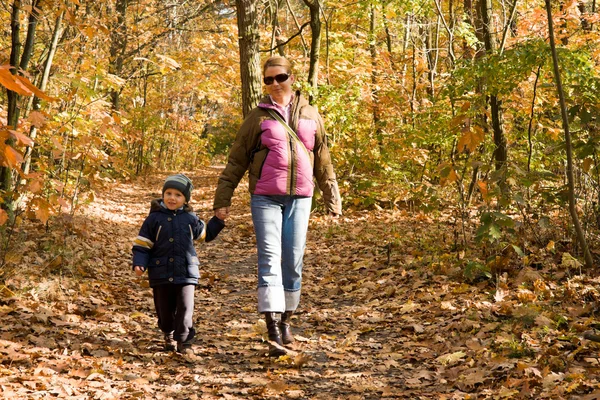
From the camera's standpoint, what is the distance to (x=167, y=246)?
4.74m

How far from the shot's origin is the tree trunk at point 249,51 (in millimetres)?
10641

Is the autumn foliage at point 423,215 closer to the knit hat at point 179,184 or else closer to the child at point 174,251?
the child at point 174,251

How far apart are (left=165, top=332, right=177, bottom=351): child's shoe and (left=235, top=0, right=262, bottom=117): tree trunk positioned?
631cm

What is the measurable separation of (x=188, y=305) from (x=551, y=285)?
134 inches

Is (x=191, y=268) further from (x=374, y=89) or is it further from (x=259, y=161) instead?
(x=374, y=89)

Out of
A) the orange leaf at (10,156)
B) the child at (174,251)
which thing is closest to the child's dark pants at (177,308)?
the child at (174,251)

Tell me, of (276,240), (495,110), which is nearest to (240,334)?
(276,240)

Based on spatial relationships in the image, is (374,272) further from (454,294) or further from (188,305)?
(188,305)

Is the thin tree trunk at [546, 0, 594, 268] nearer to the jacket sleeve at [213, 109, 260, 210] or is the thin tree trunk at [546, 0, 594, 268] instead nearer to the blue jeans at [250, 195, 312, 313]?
the blue jeans at [250, 195, 312, 313]

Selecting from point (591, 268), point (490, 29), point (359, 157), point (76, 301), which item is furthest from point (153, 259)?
point (359, 157)

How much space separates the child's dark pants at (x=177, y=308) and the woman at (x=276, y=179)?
0.60m

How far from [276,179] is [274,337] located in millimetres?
1291

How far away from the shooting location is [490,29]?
9664 mm

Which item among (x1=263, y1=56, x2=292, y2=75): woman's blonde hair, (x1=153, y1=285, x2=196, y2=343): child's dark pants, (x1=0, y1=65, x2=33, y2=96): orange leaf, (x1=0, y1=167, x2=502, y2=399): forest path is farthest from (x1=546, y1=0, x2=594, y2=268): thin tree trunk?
(x1=0, y1=65, x2=33, y2=96): orange leaf
